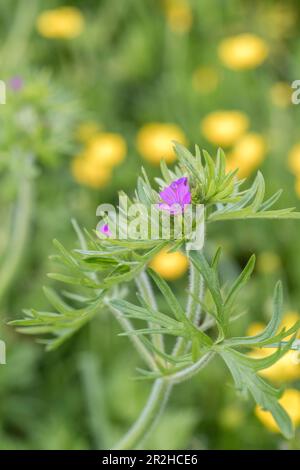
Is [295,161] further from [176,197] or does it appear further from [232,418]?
[176,197]

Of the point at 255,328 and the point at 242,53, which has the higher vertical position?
the point at 242,53

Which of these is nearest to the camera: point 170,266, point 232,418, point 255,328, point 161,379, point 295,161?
point 161,379

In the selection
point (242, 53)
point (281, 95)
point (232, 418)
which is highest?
point (242, 53)

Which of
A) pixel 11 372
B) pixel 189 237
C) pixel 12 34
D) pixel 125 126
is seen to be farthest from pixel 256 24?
pixel 189 237

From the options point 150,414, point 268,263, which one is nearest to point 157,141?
point 268,263

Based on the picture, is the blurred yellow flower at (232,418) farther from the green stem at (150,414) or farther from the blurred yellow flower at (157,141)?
the blurred yellow flower at (157,141)
